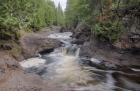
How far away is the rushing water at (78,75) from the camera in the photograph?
1502 cm

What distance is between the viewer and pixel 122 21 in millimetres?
23250

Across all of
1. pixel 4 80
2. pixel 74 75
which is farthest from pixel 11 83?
pixel 74 75

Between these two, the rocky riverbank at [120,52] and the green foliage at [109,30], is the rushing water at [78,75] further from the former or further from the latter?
the green foliage at [109,30]

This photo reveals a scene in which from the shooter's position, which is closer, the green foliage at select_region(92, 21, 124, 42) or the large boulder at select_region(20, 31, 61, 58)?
the green foliage at select_region(92, 21, 124, 42)

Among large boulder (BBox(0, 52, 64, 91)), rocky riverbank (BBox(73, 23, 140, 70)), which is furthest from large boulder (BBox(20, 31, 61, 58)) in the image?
large boulder (BBox(0, 52, 64, 91))

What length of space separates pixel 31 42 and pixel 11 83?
14167 millimetres

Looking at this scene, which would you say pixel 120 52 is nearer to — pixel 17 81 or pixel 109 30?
pixel 109 30

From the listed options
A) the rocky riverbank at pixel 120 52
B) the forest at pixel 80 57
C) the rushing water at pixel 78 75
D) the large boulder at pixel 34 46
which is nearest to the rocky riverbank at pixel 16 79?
the forest at pixel 80 57

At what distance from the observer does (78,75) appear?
57.7ft

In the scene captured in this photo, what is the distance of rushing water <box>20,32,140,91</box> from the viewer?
15016mm

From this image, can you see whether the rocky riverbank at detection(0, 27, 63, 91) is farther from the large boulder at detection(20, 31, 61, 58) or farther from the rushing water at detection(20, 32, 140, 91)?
the large boulder at detection(20, 31, 61, 58)

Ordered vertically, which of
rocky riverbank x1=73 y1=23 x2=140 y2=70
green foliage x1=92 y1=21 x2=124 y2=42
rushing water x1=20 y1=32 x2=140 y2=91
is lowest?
rushing water x1=20 y1=32 x2=140 y2=91

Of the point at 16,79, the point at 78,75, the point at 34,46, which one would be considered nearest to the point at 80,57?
the point at 34,46

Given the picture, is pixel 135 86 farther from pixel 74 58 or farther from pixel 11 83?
pixel 74 58
